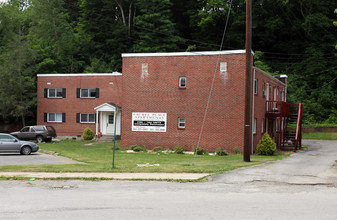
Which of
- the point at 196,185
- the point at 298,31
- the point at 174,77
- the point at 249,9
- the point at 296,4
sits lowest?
the point at 196,185

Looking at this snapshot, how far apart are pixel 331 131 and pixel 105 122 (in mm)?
27566

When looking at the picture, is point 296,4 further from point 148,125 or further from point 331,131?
point 148,125

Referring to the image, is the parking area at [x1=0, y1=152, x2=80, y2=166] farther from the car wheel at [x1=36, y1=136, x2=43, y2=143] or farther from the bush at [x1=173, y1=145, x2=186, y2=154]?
the car wheel at [x1=36, y1=136, x2=43, y2=143]

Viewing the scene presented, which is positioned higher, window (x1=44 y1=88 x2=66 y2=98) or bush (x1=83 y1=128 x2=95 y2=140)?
window (x1=44 y1=88 x2=66 y2=98)

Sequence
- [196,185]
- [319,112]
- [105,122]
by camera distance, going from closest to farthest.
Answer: [196,185]
[105,122]
[319,112]

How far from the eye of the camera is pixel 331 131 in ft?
157

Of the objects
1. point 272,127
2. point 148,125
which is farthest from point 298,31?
point 148,125

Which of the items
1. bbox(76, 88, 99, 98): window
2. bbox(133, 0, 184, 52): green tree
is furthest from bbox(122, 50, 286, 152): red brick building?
bbox(133, 0, 184, 52): green tree

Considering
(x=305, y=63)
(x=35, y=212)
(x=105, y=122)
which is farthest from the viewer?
(x=305, y=63)

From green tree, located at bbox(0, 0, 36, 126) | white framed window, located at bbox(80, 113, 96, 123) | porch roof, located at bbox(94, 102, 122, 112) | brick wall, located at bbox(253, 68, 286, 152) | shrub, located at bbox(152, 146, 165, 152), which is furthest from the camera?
green tree, located at bbox(0, 0, 36, 126)

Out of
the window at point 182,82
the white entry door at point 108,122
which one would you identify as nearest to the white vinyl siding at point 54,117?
the white entry door at point 108,122

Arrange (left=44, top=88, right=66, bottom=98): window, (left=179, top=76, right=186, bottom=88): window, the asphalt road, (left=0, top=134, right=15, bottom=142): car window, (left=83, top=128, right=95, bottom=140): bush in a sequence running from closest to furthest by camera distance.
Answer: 1. the asphalt road
2. (left=0, top=134, right=15, bottom=142): car window
3. (left=179, top=76, right=186, bottom=88): window
4. (left=83, top=128, right=95, bottom=140): bush
5. (left=44, top=88, right=66, bottom=98): window

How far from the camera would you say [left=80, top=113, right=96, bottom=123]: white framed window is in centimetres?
4150

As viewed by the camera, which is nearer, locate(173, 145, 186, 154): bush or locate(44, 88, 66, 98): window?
locate(173, 145, 186, 154): bush
